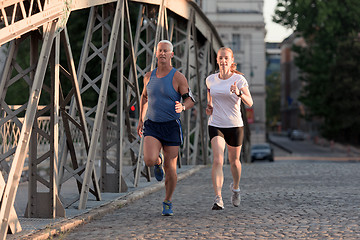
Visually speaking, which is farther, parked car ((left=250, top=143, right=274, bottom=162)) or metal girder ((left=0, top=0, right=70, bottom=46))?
parked car ((left=250, top=143, right=274, bottom=162))

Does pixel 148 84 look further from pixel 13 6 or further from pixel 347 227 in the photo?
pixel 347 227

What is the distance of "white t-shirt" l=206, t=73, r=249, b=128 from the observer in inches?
367

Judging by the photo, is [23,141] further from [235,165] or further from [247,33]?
[247,33]

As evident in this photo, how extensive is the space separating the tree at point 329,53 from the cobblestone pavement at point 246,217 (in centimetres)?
4117

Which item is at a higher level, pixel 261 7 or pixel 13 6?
pixel 261 7

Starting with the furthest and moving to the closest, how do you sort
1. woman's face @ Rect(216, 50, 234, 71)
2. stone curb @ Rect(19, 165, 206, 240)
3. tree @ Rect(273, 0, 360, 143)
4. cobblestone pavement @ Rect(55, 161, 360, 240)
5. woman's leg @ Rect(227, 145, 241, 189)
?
tree @ Rect(273, 0, 360, 143) → woman's leg @ Rect(227, 145, 241, 189) → woman's face @ Rect(216, 50, 234, 71) → cobblestone pavement @ Rect(55, 161, 360, 240) → stone curb @ Rect(19, 165, 206, 240)

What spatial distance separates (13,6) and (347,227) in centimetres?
386

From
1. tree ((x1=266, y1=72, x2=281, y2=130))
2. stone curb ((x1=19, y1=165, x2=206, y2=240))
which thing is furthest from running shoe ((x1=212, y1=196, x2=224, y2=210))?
tree ((x1=266, y1=72, x2=281, y2=130))

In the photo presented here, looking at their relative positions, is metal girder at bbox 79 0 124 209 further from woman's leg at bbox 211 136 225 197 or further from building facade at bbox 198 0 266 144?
building facade at bbox 198 0 266 144

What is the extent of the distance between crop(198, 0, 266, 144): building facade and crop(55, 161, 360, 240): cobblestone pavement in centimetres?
6449

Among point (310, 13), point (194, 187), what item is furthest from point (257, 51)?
point (194, 187)

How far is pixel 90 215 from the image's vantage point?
8594 millimetres

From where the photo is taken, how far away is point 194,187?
43.9 ft

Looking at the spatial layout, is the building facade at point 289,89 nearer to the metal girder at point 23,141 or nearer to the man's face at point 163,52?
the man's face at point 163,52
